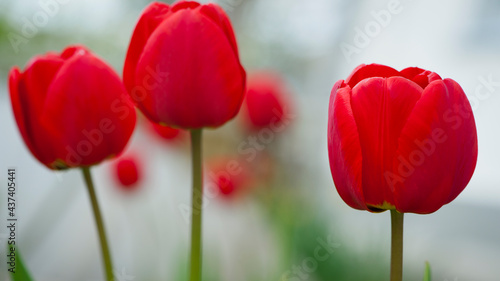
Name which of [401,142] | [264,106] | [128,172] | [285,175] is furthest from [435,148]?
[285,175]

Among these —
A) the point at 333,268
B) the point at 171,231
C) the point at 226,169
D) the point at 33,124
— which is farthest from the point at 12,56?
the point at 33,124

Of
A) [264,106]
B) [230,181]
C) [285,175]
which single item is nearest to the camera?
[264,106]

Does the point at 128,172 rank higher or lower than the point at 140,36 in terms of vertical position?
lower

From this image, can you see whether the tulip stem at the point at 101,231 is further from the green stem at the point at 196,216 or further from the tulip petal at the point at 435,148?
the tulip petal at the point at 435,148

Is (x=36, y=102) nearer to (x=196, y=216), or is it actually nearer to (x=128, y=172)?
(x=196, y=216)

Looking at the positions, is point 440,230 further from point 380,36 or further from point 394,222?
point 394,222

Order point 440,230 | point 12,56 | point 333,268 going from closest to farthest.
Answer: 1. point 333,268
2. point 12,56
3. point 440,230

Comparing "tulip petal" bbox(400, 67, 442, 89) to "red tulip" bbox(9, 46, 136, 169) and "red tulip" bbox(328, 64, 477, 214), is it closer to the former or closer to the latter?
"red tulip" bbox(328, 64, 477, 214)
